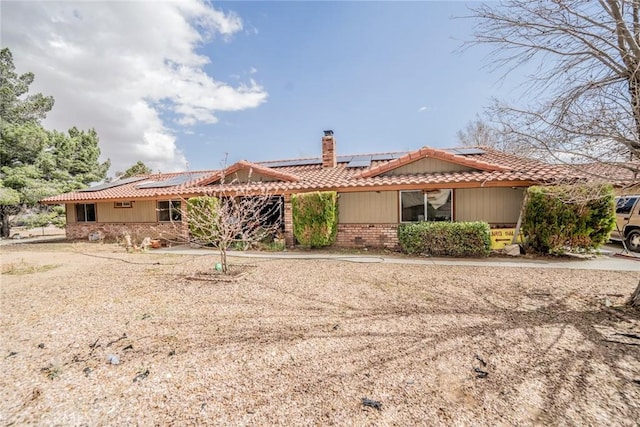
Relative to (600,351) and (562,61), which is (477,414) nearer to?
(600,351)

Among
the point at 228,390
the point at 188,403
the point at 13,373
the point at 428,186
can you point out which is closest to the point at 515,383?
the point at 228,390

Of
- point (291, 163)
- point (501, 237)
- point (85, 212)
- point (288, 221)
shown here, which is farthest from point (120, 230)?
point (501, 237)

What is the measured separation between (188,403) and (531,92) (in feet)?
22.0

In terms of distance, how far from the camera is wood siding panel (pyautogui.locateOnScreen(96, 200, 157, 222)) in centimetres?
1439

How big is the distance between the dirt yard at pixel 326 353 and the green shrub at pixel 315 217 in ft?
13.3

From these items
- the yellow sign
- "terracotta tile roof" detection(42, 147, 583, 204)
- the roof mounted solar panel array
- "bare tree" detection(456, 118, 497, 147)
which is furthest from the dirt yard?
"bare tree" detection(456, 118, 497, 147)

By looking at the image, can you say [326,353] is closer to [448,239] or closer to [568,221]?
[448,239]

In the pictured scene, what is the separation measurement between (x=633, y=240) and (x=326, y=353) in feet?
39.9

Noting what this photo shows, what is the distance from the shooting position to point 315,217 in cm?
1009

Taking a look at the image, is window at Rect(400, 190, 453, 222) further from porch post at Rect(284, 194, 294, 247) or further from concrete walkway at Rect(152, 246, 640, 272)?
porch post at Rect(284, 194, 294, 247)

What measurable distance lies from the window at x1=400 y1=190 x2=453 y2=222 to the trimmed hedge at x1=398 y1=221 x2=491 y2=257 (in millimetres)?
1121

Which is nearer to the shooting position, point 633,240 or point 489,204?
point 633,240

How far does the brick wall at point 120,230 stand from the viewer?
13.9 meters

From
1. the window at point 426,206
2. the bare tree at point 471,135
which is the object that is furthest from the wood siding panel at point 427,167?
the bare tree at point 471,135
